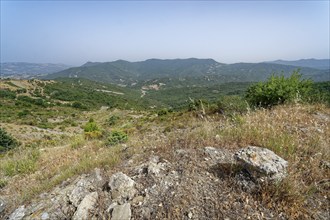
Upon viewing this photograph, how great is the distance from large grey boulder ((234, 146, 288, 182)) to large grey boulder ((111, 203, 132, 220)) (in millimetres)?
1640

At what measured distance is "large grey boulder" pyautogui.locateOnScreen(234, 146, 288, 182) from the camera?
112 inches

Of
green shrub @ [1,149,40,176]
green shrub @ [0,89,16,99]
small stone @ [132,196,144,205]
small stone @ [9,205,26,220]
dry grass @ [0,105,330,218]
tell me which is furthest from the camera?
green shrub @ [0,89,16,99]

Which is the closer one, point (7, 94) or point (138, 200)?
point (138, 200)

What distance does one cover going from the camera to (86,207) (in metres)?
3.05

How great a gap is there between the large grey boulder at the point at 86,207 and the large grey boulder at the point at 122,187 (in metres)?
0.26

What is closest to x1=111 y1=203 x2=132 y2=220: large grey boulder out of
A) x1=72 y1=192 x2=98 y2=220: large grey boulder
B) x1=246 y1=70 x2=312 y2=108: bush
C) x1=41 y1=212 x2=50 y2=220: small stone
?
x1=72 y1=192 x2=98 y2=220: large grey boulder

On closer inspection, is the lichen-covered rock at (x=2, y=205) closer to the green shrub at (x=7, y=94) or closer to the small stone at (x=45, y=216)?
the small stone at (x=45, y=216)

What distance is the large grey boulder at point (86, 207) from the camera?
2.95m

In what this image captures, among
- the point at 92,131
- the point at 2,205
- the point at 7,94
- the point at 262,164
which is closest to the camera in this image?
the point at 262,164

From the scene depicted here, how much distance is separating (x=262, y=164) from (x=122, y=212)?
1.92 meters

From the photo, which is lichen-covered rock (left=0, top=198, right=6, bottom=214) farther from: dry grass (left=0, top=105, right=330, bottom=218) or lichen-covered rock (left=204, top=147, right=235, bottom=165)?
lichen-covered rock (left=204, top=147, right=235, bottom=165)

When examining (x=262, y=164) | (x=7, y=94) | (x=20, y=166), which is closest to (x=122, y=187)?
(x=262, y=164)

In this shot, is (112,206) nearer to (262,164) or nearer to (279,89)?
(262,164)

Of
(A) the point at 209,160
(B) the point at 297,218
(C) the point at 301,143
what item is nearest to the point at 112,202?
(A) the point at 209,160
